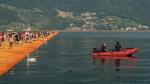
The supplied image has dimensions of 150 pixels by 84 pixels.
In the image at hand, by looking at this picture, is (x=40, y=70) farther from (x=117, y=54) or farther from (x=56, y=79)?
(x=117, y=54)

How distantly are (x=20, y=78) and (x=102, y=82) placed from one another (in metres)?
9.37

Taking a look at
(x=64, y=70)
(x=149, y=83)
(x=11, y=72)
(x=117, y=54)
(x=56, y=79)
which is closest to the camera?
(x=149, y=83)

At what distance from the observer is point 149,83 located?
53531mm

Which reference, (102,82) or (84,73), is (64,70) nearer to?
(84,73)

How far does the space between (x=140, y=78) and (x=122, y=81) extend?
4.40 meters

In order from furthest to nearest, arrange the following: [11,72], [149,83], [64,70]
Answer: [64,70] < [11,72] < [149,83]

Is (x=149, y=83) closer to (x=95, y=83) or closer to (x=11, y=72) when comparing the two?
(x=95, y=83)

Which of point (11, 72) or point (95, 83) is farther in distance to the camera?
point (11, 72)

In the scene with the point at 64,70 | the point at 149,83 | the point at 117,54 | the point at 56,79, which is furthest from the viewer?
the point at 117,54

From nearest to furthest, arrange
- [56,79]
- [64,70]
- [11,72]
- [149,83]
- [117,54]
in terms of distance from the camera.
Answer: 1. [149,83]
2. [56,79]
3. [11,72]
4. [64,70]
5. [117,54]

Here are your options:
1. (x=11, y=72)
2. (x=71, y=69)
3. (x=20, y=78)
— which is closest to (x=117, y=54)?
(x=71, y=69)

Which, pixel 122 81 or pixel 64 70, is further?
pixel 64 70

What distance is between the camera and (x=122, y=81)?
55562 mm

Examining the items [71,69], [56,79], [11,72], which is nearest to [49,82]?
[56,79]
